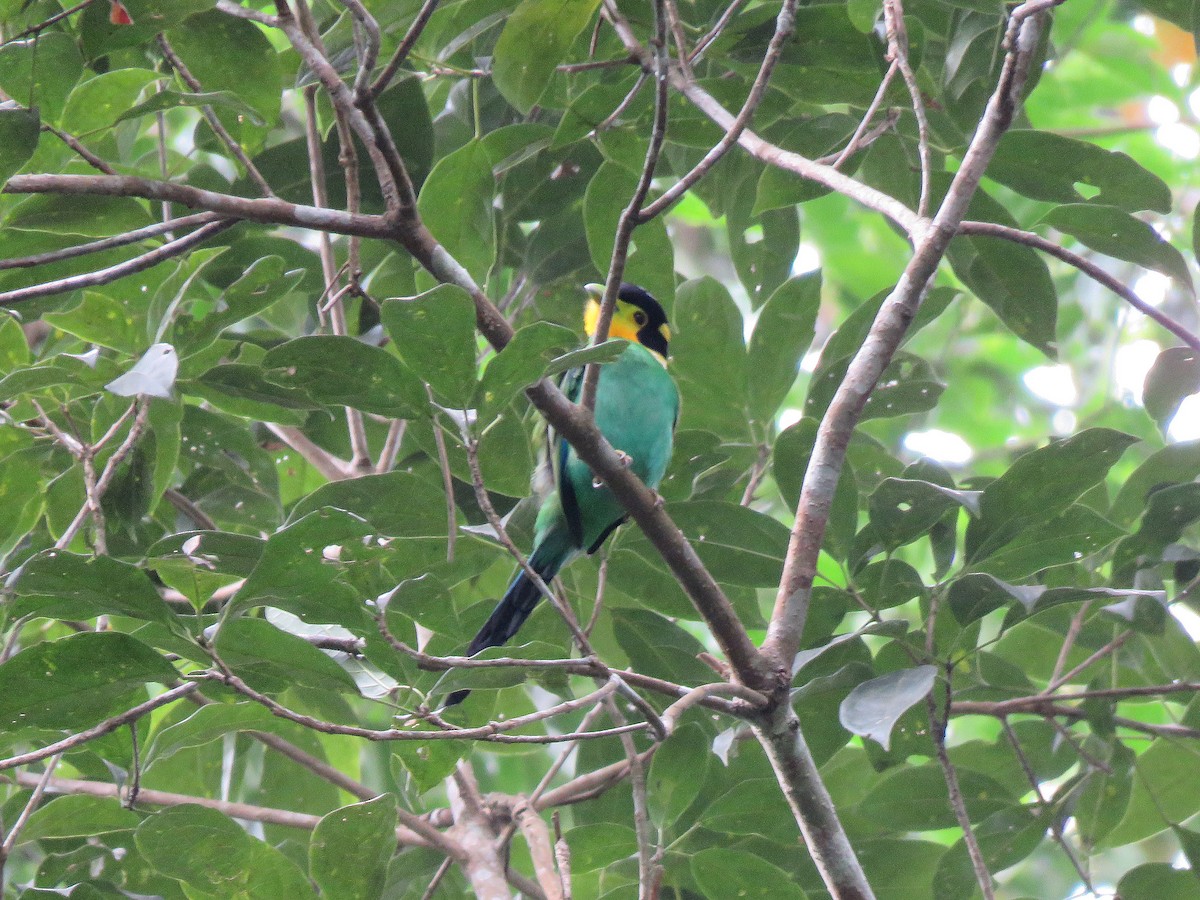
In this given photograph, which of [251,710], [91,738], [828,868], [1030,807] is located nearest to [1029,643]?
A: [1030,807]

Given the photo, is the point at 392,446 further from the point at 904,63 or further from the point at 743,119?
the point at 904,63

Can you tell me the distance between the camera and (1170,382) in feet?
6.35

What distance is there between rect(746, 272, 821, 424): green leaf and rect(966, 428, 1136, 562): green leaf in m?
0.60

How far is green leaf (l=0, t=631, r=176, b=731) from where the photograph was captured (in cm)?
151

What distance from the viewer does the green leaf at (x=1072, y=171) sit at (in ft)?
7.12

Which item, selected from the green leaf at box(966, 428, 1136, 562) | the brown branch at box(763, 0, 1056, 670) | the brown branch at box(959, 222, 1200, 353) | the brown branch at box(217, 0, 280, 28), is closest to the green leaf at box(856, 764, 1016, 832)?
the green leaf at box(966, 428, 1136, 562)

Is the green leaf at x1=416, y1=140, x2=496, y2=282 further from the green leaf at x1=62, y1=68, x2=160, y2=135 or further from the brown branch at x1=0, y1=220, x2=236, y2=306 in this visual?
the green leaf at x1=62, y1=68, x2=160, y2=135

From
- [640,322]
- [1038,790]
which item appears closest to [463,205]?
[1038,790]

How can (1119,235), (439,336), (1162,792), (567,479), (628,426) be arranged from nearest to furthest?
(439,336) → (1119,235) → (1162,792) → (567,479) → (628,426)

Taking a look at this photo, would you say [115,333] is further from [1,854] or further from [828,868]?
[828,868]

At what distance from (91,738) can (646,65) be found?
140 centimetres

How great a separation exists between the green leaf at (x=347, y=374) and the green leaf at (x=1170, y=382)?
1.17 meters

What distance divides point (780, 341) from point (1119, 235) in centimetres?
64

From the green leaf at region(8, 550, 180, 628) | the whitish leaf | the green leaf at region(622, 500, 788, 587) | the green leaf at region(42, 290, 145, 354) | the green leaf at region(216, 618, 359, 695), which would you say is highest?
the whitish leaf
